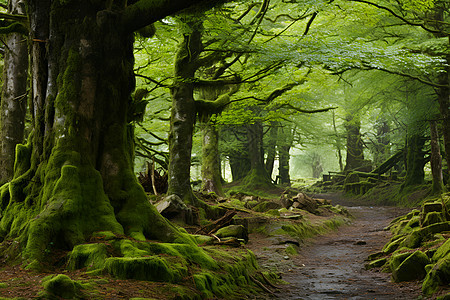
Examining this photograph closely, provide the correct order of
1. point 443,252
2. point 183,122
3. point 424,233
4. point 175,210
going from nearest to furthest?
point 443,252
point 424,233
point 175,210
point 183,122

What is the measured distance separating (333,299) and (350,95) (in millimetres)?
20973

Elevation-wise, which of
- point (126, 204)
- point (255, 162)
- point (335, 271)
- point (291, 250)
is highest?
point (255, 162)

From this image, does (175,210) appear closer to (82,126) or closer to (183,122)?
(183,122)

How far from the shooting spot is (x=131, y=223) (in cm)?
493

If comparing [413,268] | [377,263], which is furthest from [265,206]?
[413,268]

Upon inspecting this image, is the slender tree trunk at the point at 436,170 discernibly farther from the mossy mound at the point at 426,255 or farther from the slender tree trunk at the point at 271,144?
the slender tree trunk at the point at 271,144

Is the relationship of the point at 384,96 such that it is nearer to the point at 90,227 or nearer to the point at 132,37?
the point at 132,37

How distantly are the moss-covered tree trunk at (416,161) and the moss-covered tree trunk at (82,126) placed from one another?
17.3m

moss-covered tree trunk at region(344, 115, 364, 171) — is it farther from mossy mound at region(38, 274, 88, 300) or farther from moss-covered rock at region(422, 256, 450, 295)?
mossy mound at region(38, 274, 88, 300)

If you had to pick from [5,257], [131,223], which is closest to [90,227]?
→ [131,223]

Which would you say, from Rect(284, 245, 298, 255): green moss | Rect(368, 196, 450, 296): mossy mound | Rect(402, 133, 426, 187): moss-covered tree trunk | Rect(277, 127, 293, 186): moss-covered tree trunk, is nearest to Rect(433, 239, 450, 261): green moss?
Rect(368, 196, 450, 296): mossy mound

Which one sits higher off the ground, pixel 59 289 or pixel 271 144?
pixel 271 144

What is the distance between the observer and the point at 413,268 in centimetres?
538

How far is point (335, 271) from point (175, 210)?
3.72 metres
